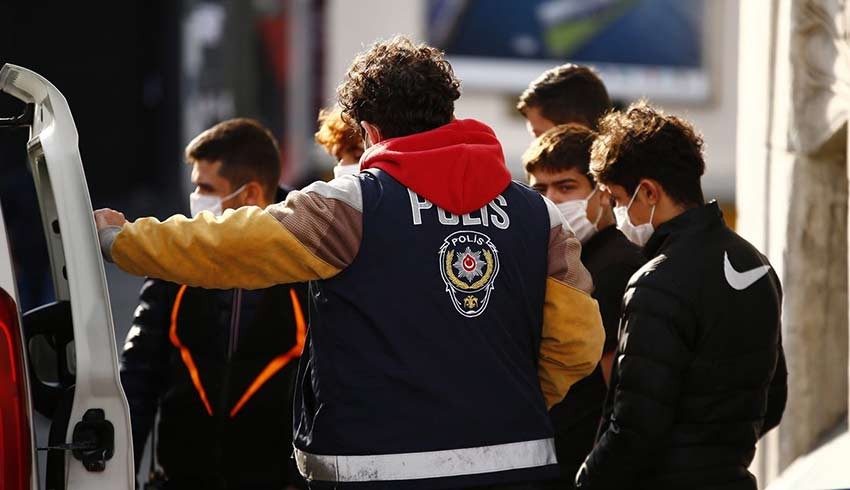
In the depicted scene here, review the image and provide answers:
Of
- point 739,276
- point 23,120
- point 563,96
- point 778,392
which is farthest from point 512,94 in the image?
point 23,120

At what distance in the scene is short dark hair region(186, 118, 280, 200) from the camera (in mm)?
4672

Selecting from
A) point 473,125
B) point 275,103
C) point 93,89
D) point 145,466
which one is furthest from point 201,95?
point 473,125

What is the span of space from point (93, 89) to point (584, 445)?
19.1 m

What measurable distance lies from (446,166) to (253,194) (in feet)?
5.11

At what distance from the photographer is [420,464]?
10.5ft

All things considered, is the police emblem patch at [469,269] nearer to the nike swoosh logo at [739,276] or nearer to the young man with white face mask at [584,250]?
the nike swoosh logo at [739,276]

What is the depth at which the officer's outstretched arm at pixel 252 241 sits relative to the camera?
3100mm

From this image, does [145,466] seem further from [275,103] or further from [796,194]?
[275,103]

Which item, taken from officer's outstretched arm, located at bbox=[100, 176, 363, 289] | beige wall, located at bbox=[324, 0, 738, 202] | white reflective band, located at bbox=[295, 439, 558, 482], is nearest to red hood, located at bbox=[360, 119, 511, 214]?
officer's outstretched arm, located at bbox=[100, 176, 363, 289]

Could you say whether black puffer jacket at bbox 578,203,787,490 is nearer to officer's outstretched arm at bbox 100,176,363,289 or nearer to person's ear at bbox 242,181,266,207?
officer's outstretched arm at bbox 100,176,363,289

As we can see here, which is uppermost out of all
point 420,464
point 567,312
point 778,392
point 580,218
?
point 580,218

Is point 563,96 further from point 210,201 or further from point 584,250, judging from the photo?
point 210,201

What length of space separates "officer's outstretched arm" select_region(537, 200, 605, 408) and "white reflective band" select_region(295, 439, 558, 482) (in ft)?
0.93

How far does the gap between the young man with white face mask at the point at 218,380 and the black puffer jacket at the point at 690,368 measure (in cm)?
107
